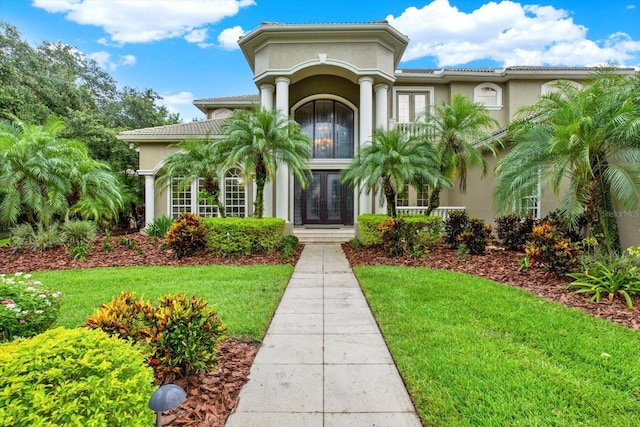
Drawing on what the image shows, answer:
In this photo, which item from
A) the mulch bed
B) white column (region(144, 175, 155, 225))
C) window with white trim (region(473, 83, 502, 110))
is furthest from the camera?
window with white trim (region(473, 83, 502, 110))

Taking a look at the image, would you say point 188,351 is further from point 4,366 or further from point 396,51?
point 396,51

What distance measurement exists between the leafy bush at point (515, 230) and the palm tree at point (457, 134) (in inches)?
73.2

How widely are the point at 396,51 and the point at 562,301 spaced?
11.0 meters

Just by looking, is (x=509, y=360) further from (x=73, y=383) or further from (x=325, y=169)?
(x=325, y=169)

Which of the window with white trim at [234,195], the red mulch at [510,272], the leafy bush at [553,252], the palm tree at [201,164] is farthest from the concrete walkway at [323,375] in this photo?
the window with white trim at [234,195]

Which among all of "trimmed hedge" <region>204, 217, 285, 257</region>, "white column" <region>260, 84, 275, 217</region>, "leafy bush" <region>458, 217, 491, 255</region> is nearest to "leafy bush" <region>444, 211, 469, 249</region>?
"leafy bush" <region>458, 217, 491, 255</region>

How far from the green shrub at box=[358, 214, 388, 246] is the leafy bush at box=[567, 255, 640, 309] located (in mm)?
5140

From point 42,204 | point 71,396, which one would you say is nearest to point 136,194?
point 42,204

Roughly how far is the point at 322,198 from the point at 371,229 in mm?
5242

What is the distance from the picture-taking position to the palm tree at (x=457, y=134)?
982 cm

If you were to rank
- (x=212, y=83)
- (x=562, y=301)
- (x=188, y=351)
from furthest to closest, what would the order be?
(x=212, y=83) → (x=562, y=301) → (x=188, y=351)

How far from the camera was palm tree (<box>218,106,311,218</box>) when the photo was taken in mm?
9938

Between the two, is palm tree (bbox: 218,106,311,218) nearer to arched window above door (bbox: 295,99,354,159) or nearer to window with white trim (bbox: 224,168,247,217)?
arched window above door (bbox: 295,99,354,159)

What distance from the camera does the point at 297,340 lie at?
4125 mm
